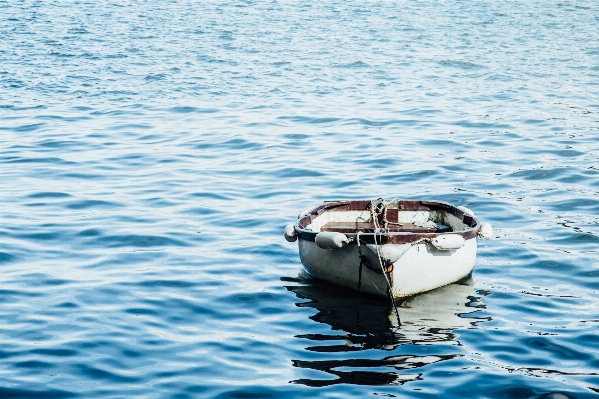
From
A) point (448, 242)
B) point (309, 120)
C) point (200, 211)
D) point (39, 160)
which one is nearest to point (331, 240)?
point (448, 242)

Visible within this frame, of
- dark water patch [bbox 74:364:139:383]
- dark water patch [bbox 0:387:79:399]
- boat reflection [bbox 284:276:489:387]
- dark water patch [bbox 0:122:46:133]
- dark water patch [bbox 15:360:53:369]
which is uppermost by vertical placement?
dark water patch [bbox 0:122:46:133]

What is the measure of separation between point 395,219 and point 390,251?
2.28m

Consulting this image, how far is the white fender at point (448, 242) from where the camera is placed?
9.47 metres

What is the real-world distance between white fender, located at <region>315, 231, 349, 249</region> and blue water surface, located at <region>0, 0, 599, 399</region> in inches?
26.1

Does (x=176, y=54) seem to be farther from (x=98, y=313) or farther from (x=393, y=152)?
(x=98, y=313)

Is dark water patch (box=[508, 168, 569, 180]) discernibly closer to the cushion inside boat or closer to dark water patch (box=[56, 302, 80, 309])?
the cushion inside boat

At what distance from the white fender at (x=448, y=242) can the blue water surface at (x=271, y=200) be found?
654 mm

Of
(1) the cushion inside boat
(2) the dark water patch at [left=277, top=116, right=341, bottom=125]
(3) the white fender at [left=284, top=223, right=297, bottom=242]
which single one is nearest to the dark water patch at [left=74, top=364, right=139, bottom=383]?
(3) the white fender at [left=284, top=223, right=297, bottom=242]

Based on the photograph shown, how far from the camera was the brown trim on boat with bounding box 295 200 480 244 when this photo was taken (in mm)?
9305

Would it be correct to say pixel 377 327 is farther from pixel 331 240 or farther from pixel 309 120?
pixel 309 120

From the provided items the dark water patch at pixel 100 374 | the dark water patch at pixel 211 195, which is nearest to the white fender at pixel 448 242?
the dark water patch at pixel 100 374

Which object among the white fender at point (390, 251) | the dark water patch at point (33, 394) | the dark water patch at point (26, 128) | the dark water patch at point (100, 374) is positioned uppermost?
the dark water patch at point (26, 128)

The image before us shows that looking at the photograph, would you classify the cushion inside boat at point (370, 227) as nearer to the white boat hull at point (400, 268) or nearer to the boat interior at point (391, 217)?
the boat interior at point (391, 217)

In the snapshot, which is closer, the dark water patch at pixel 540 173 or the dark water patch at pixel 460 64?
the dark water patch at pixel 540 173
